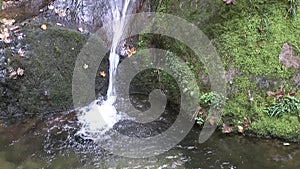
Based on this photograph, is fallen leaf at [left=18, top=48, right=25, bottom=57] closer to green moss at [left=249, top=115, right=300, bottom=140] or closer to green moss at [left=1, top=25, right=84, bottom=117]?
green moss at [left=1, top=25, right=84, bottom=117]

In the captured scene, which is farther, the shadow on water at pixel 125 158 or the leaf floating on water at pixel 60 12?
the leaf floating on water at pixel 60 12

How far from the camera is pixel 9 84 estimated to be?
17.7 feet

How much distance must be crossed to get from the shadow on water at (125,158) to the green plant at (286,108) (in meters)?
0.44

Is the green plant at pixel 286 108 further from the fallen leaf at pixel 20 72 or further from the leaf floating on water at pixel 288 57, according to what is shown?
the fallen leaf at pixel 20 72

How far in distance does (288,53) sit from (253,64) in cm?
57

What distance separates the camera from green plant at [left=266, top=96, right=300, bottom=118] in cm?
511

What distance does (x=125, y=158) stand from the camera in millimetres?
4738

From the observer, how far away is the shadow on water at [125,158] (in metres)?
4.59

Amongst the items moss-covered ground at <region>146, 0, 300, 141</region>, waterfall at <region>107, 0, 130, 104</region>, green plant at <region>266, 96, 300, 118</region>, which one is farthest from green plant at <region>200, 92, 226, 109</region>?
waterfall at <region>107, 0, 130, 104</region>

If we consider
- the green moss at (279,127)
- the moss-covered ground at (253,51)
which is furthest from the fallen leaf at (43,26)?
the green moss at (279,127)

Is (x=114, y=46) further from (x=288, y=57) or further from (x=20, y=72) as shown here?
(x=288, y=57)

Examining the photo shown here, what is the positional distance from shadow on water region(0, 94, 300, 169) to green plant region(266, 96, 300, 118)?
0.44m

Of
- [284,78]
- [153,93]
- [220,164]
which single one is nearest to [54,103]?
[153,93]

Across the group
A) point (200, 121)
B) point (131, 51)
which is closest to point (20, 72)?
point (131, 51)
